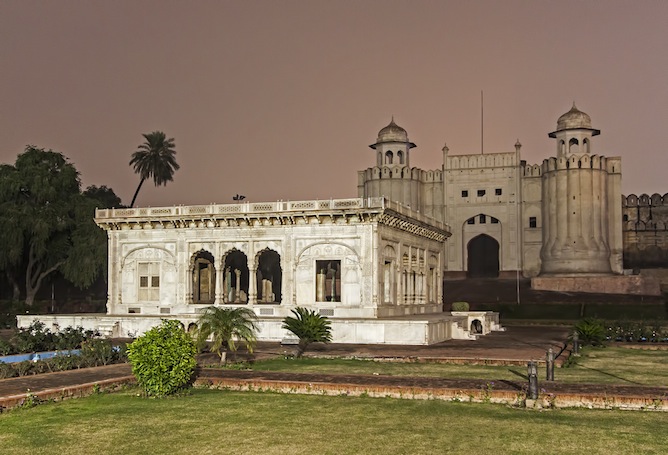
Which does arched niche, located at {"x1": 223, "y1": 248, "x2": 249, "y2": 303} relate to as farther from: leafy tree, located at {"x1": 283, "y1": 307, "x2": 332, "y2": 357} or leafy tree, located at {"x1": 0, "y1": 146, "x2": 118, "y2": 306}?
leafy tree, located at {"x1": 283, "y1": 307, "x2": 332, "y2": 357}

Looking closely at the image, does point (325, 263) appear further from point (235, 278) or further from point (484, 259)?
point (484, 259)

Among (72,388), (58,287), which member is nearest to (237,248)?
(72,388)

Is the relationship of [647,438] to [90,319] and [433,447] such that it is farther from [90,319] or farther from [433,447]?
[90,319]

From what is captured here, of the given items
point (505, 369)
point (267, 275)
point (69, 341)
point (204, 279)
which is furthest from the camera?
point (267, 275)

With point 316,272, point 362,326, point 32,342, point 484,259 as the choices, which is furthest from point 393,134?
point 32,342

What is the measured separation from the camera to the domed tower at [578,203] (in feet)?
192

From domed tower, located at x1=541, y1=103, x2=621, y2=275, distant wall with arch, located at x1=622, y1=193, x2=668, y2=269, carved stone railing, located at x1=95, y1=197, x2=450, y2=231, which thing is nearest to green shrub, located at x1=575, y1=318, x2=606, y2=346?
carved stone railing, located at x1=95, y1=197, x2=450, y2=231

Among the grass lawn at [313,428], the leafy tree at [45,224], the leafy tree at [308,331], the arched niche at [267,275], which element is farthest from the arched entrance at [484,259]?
the grass lawn at [313,428]

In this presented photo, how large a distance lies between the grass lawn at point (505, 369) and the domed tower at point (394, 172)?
42918 millimetres

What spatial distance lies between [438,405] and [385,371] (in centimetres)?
520

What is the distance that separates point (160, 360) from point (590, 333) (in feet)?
59.2

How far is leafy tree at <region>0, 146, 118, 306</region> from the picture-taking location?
45125mm

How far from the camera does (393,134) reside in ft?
215

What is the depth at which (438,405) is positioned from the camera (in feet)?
43.1
